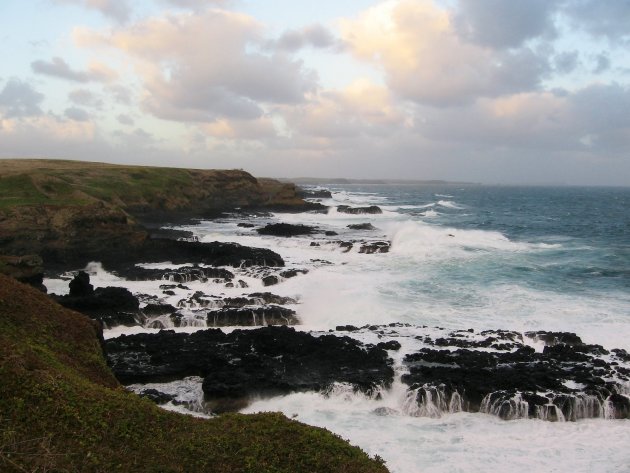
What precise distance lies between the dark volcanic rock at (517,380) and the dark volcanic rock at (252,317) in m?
7.18

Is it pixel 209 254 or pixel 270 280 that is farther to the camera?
pixel 209 254

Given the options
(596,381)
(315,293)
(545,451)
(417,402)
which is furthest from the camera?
(315,293)

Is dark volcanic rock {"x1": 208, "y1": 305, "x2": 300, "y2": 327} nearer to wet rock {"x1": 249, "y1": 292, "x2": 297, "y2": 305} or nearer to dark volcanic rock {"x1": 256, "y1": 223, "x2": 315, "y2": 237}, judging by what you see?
wet rock {"x1": 249, "y1": 292, "x2": 297, "y2": 305}

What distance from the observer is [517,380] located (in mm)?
16625

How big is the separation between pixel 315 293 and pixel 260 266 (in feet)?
23.4

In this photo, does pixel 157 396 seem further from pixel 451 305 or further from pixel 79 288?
pixel 451 305

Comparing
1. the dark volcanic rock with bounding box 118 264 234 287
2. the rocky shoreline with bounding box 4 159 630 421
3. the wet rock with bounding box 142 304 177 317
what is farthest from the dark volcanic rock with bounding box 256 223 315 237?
the wet rock with bounding box 142 304 177 317

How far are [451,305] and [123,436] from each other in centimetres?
2128

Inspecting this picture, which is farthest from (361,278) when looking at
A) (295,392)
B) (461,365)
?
(295,392)

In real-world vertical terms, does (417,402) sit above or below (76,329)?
below

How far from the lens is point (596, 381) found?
54.5 feet

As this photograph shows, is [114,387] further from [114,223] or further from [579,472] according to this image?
[114,223]

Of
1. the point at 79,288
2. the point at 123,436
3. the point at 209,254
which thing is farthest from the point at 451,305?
the point at 123,436

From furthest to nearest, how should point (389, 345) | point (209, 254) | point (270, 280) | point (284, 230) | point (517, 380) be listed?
1. point (284, 230)
2. point (209, 254)
3. point (270, 280)
4. point (389, 345)
5. point (517, 380)
